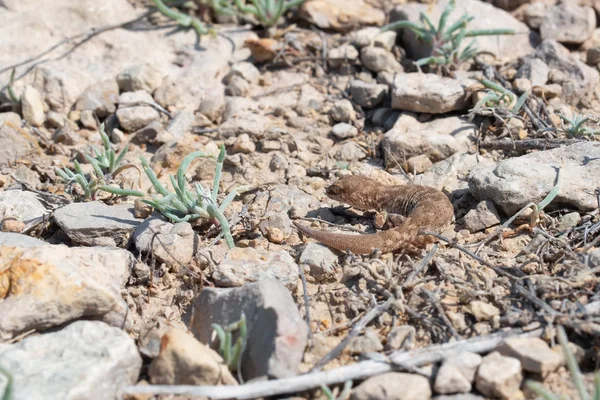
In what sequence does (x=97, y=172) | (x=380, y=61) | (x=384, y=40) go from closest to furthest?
(x=97, y=172), (x=380, y=61), (x=384, y=40)

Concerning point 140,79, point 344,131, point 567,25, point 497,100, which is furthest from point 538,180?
point 140,79

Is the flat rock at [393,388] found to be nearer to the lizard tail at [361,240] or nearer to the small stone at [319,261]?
the small stone at [319,261]

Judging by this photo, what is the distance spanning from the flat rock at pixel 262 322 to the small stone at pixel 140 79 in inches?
122

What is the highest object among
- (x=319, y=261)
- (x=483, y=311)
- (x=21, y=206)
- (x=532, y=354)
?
(x=532, y=354)

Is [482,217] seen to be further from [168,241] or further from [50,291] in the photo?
[50,291]

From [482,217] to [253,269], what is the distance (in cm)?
179

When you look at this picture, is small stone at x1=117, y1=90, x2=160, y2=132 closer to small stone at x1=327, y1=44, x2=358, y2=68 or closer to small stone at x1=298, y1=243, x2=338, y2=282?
small stone at x1=327, y1=44, x2=358, y2=68

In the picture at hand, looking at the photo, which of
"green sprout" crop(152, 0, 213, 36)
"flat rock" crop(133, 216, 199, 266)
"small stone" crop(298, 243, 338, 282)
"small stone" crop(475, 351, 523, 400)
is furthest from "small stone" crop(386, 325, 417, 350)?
"green sprout" crop(152, 0, 213, 36)

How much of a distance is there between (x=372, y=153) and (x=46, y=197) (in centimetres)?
282

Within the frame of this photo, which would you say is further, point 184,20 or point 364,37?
point 184,20

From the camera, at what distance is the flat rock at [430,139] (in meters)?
5.60

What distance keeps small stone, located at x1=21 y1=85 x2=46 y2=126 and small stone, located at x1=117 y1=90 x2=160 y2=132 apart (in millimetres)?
764

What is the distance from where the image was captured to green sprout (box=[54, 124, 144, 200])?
203 inches

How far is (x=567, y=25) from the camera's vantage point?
6.84 m
